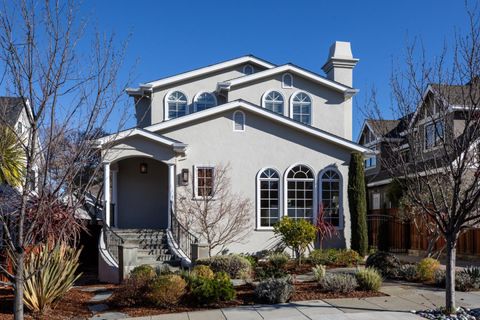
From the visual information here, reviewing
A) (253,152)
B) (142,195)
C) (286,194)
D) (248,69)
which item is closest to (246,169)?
(253,152)

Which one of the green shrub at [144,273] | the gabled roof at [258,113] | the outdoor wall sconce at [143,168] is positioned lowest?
the green shrub at [144,273]

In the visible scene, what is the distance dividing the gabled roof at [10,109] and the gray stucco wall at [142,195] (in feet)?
31.8

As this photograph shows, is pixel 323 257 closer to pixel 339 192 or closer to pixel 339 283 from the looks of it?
pixel 339 192

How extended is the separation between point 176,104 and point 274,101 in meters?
4.40

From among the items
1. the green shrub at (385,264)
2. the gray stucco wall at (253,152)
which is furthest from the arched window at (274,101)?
the green shrub at (385,264)

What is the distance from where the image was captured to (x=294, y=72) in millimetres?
19359

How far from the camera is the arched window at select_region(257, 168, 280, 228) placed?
16.6 m

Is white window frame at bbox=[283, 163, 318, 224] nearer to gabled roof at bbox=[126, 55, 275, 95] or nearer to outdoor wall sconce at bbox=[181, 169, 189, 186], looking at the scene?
outdoor wall sconce at bbox=[181, 169, 189, 186]

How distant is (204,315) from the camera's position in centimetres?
838

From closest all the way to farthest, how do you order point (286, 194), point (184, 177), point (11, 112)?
point (11, 112)
point (184, 177)
point (286, 194)

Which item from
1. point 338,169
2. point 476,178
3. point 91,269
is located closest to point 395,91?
point 476,178

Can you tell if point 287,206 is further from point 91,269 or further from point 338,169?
point 91,269

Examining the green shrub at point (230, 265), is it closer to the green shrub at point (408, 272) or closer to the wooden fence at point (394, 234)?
the green shrub at point (408, 272)

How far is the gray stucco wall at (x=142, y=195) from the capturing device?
16.9 meters
